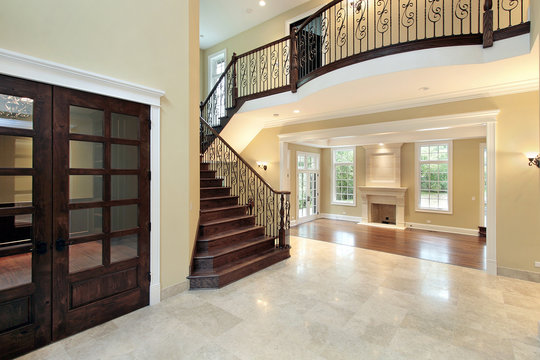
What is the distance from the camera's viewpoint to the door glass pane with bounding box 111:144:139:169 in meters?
Result: 2.79

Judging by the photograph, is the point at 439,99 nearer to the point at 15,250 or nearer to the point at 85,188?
the point at 85,188

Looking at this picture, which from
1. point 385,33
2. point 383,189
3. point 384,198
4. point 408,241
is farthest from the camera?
point 384,198

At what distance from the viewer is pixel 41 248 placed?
2.30 meters

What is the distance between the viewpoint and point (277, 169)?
6844mm

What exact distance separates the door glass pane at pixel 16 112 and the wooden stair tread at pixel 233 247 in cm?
254

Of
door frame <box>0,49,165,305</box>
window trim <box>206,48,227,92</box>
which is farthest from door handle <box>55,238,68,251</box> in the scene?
window trim <box>206,48,227,92</box>

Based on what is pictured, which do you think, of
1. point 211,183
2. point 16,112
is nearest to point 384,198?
point 211,183

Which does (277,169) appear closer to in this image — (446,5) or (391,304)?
(391,304)

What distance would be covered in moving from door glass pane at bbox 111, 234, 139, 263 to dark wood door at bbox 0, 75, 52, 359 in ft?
1.85

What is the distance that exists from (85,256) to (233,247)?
7.07 feet

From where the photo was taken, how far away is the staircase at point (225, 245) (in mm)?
3711

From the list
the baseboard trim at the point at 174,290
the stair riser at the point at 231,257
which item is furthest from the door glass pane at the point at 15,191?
the stair riser at the point at 231,257

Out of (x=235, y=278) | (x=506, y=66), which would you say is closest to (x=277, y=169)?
(x=235, y=278)

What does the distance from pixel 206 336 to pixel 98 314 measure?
3.99 feet
